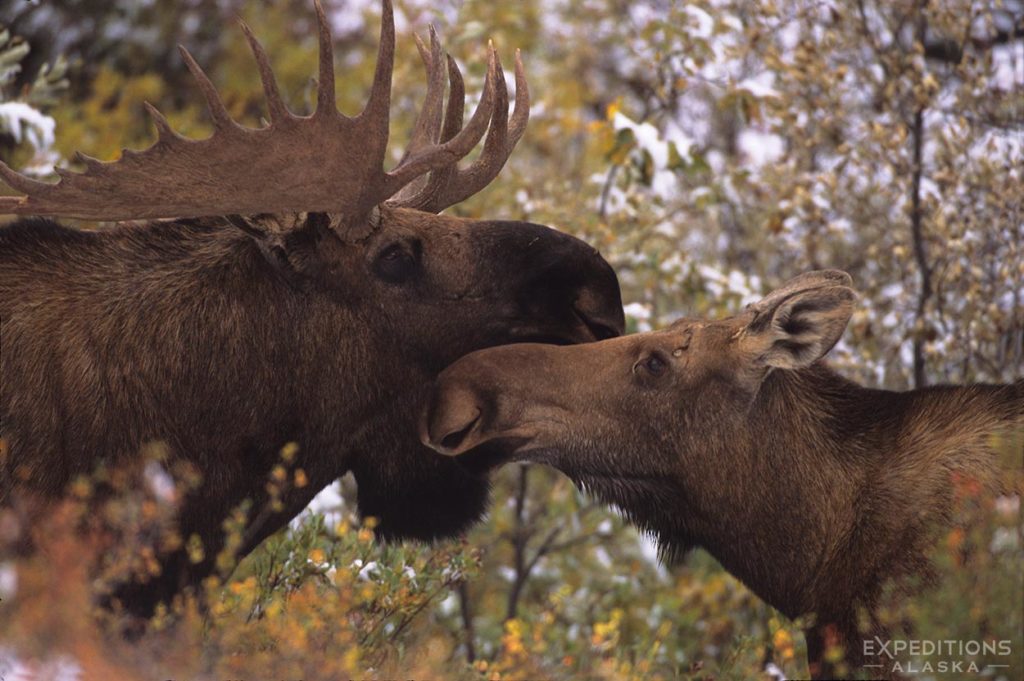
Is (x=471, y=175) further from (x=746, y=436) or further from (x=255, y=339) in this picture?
(x=746, y=436)

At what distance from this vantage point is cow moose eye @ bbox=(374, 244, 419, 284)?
567 cm

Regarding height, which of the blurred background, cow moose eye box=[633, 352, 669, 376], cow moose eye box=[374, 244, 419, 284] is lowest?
the blurred background

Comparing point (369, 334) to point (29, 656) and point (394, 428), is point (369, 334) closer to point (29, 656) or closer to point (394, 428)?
point (394, 428)

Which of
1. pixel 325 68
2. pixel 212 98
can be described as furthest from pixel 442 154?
pixel 212 98

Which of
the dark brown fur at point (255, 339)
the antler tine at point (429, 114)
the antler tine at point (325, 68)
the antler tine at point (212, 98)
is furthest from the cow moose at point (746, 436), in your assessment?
the antler tine at point (429, 114)

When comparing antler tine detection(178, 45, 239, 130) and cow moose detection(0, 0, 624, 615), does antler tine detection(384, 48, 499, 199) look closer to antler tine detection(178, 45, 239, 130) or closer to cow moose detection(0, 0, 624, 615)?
cow moose detection(0, 0, 624, 615)

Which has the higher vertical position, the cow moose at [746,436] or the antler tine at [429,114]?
the antler tine at [429,114]

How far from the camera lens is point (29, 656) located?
14.3 ft

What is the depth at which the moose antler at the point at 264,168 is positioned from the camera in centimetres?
521

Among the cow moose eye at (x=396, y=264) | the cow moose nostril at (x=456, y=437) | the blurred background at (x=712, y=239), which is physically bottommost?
the blurred background at (x=712, y=239)

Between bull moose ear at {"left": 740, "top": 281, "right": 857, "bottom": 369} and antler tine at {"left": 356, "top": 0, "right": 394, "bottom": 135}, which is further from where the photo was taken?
bull moose ear at {"left": 740, "top": 281, "right": 857, "bottom": 369}

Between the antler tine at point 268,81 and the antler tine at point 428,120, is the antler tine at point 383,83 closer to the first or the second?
the antler tine at point 268,81

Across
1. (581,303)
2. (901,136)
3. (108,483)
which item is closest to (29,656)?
(108,483)

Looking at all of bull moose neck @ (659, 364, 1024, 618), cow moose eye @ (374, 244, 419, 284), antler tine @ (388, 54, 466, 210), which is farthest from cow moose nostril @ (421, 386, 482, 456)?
antler tine @ (388, 54, 466, 210)
